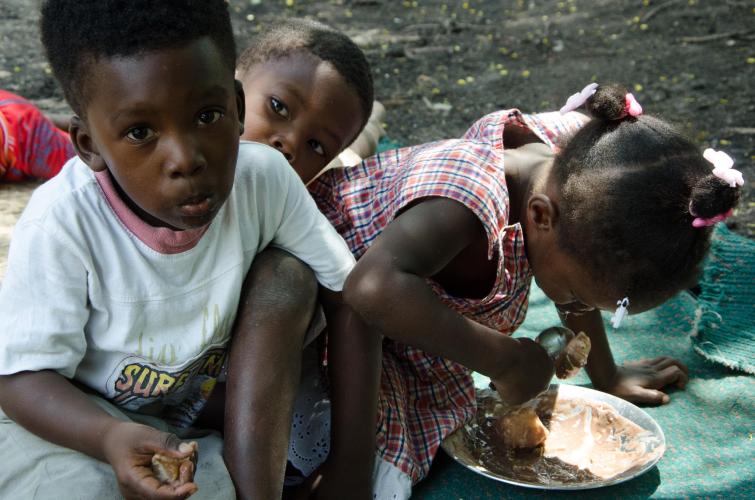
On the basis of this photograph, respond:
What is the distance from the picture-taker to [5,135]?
2697mm

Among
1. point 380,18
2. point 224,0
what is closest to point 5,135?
point 224,0

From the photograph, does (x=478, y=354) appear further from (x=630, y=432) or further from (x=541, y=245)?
(x=630, y=432)

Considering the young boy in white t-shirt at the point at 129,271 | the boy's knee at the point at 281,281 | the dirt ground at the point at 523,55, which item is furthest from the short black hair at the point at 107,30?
the dirt ground at the point at 523,55

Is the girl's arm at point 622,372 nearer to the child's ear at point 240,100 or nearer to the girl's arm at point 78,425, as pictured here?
the child's ear at point 240,100

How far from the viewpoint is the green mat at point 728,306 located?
2.14 m

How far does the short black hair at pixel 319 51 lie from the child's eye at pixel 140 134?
0.89m

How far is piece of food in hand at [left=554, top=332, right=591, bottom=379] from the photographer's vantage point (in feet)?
5.85

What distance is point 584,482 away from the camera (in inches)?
65.4

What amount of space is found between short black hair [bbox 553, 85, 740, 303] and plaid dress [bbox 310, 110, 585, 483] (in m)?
0.15

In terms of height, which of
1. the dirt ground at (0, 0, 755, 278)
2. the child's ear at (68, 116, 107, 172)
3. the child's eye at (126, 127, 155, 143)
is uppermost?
the child's eye at (126, 127, 155, 143)

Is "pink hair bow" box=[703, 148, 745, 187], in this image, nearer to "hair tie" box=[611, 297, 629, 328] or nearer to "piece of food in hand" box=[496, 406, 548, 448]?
"hair tie" box=[611, 297, 629, 328]

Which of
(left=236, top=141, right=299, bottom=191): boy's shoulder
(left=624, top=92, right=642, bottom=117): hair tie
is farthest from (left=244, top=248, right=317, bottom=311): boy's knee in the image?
(left=624, top=92, right=642, bottom=117): hair tie

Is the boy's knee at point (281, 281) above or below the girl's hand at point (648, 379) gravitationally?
above

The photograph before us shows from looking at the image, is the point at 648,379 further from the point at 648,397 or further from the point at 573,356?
the point at 573,356
